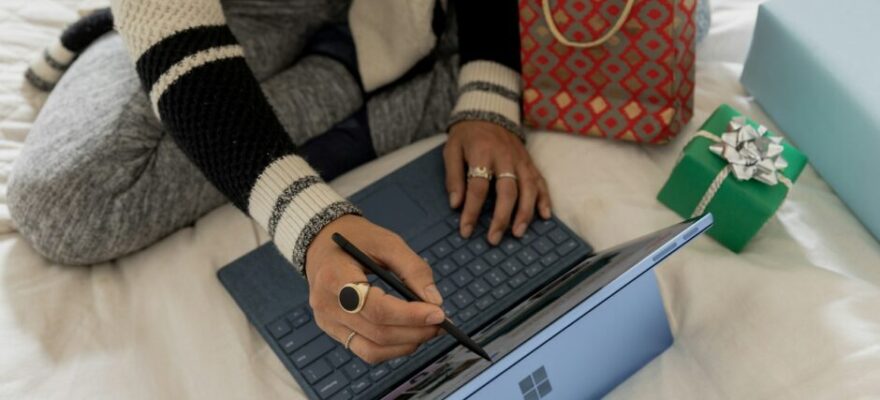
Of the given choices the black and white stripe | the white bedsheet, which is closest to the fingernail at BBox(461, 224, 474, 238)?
the white bedsheet

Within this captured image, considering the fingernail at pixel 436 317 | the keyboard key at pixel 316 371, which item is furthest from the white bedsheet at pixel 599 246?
the fingernail at pixel 436 317

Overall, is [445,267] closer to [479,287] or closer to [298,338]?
[479,287]

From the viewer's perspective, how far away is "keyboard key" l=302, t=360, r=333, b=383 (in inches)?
31.5

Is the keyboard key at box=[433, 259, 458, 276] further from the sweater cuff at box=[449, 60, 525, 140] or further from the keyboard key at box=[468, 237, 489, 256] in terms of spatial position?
the sweater cuff at box=[449, 60, 525, 140]

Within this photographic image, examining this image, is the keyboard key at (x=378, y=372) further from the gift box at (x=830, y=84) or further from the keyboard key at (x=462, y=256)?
the gift box at (x=830, y=84)

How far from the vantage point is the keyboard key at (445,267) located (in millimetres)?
879

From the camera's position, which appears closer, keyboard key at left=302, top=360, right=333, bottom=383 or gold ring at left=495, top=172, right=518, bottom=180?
keyboard key at left=302, top=360, right=333, bottom=383

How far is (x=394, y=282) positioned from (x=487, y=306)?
207 mm

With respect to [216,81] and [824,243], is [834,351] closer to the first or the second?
[824,243]

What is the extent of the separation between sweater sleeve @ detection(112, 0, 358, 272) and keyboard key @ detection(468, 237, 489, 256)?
18cm

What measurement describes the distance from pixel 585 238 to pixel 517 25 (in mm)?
298

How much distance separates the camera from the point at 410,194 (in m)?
0.96

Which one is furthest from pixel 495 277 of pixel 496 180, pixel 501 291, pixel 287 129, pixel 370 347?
pixel 287 129

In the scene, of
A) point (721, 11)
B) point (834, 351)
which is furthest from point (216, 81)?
point (721, 11)
